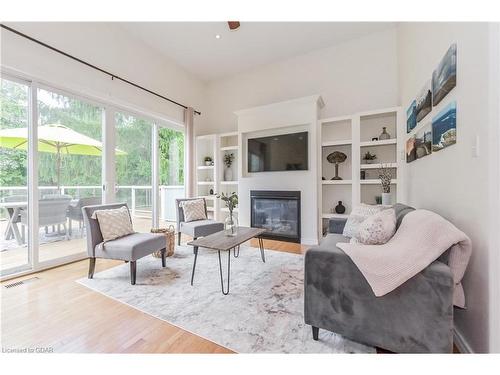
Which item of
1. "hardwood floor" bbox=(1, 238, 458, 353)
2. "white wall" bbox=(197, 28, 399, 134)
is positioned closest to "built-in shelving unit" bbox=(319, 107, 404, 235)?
"white wall" bbox=(197, 28, 399, 134)

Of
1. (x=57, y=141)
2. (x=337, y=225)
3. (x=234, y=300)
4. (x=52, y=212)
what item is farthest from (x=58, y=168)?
(x=337, y=225)

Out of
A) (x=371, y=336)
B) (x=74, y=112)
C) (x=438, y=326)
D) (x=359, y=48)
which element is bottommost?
(x=371, y=336)

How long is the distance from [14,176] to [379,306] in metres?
3.63

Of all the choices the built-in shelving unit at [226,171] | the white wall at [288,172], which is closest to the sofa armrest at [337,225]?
the white wall at [288,172]

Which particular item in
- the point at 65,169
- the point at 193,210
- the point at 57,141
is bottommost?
the point at 193,210

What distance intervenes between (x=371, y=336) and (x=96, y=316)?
76.4 inches

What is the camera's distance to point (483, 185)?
1.22m

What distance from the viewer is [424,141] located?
2.21 metres

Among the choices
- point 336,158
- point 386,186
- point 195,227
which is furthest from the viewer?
point 336,158

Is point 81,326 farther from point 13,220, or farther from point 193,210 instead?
point 193,210

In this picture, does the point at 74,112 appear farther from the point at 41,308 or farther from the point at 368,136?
the point at 368,136

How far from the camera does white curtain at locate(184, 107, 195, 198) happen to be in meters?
4.67
